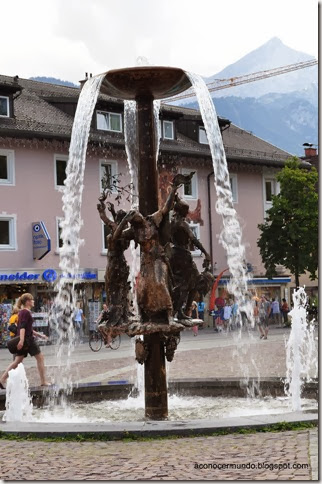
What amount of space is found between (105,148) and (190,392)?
3129 centimetres

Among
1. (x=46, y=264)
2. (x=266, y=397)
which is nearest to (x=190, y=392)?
(x=266, y=397)

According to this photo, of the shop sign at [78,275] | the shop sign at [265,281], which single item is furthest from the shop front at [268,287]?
the shop sign at [78,275]

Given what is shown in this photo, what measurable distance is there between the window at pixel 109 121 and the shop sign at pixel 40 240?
662 centimetres

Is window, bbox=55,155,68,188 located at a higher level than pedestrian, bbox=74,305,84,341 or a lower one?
higher

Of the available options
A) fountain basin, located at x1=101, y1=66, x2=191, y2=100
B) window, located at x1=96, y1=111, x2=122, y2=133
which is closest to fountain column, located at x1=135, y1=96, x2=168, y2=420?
fountain basin, located at x1=101, y1=66, x2=191, y2=100

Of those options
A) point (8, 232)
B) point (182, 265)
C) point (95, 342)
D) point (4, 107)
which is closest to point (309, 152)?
point (4, 107)

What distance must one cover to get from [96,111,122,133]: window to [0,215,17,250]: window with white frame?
23.3 feet

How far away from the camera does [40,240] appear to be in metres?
40.6

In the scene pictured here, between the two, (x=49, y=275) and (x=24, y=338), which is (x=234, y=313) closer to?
(x=49, y=275)

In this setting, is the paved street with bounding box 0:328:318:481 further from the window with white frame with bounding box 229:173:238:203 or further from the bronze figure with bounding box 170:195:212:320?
the window with white frame with bounding box 229:173:238:203

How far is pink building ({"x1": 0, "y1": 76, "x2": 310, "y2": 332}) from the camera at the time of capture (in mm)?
40594

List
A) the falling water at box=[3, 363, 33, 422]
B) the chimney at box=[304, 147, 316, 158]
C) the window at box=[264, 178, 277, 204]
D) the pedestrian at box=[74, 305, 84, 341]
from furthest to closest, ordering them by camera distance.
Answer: the chimney at box=[304, 147, 316, 158] → the window at box=[264, 178, 277, 204] → the pedestrian at box=[74, 305, 84, 341] → the falling water at box=[3, 363, 33, 422]

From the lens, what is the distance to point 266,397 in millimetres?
13672

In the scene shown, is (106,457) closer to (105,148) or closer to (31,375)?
(31,375)
